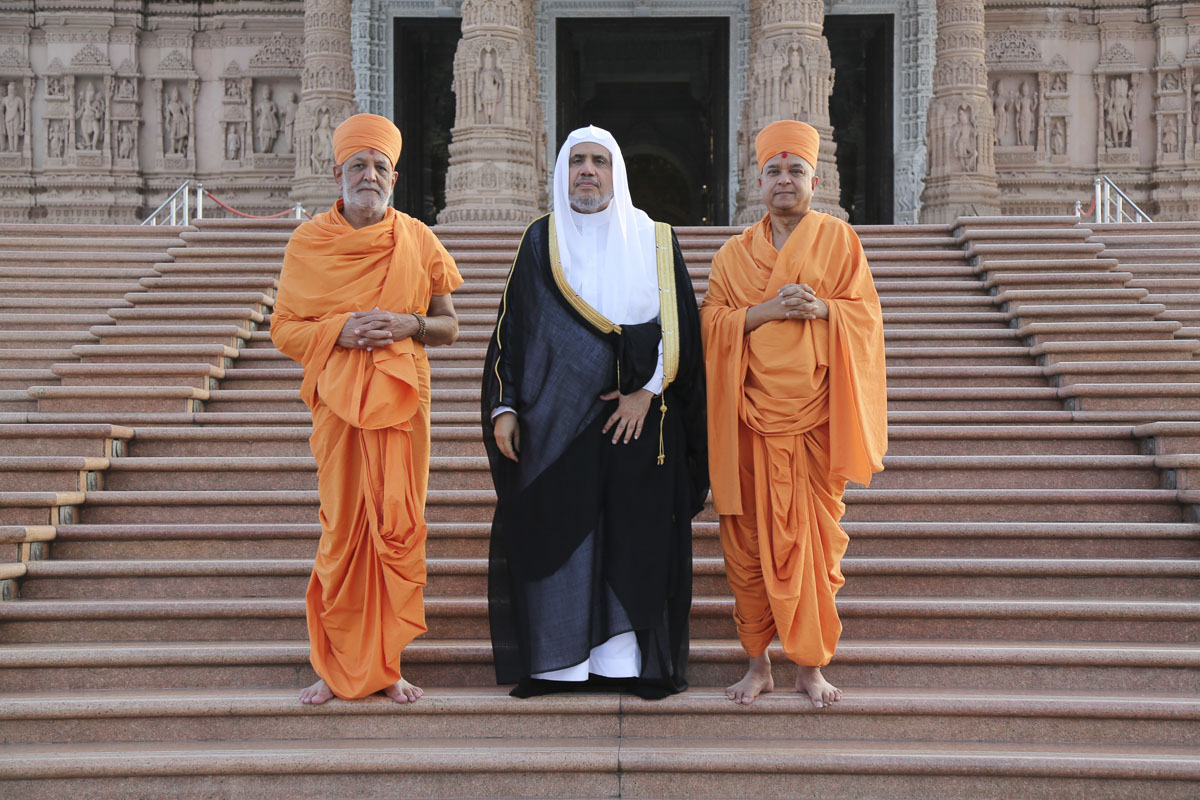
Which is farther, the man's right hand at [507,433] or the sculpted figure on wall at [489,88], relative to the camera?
the sculpted figure on wall at [489,88]

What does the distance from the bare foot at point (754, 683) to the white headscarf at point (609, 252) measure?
122cm

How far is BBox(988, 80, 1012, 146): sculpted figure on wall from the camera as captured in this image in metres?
14.3

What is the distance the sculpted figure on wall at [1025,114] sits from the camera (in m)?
14.3

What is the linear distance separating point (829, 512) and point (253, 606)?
7.27ft

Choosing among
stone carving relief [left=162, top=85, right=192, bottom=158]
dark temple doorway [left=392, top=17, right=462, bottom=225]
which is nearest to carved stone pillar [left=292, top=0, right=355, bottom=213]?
dark temple doorway [left=392, top=17, right=462, bottom=225]

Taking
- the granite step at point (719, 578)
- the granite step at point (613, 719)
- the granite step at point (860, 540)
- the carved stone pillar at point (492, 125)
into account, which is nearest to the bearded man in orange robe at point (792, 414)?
the granite step at point (613, 719)

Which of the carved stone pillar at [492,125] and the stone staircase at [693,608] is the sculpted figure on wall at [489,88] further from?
the stone staircase at [693,608]

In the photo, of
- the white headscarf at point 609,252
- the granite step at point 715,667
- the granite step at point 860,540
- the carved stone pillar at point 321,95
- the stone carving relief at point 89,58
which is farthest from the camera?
the stone carving relief at point 89,58

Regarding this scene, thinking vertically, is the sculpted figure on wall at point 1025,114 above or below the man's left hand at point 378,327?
above

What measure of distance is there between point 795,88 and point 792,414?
8.41 m

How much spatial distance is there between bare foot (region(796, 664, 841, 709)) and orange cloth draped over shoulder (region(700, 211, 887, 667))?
127mm

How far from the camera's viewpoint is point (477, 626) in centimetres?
423

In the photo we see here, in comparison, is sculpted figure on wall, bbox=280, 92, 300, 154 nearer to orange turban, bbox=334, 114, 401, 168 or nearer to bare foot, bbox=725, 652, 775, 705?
orange turban, bbox=334, 114, 401, 168

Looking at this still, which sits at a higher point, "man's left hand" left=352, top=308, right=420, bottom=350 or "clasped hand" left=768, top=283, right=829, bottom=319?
"clasped hand" left=768, top=283, right=829, bottom=319
